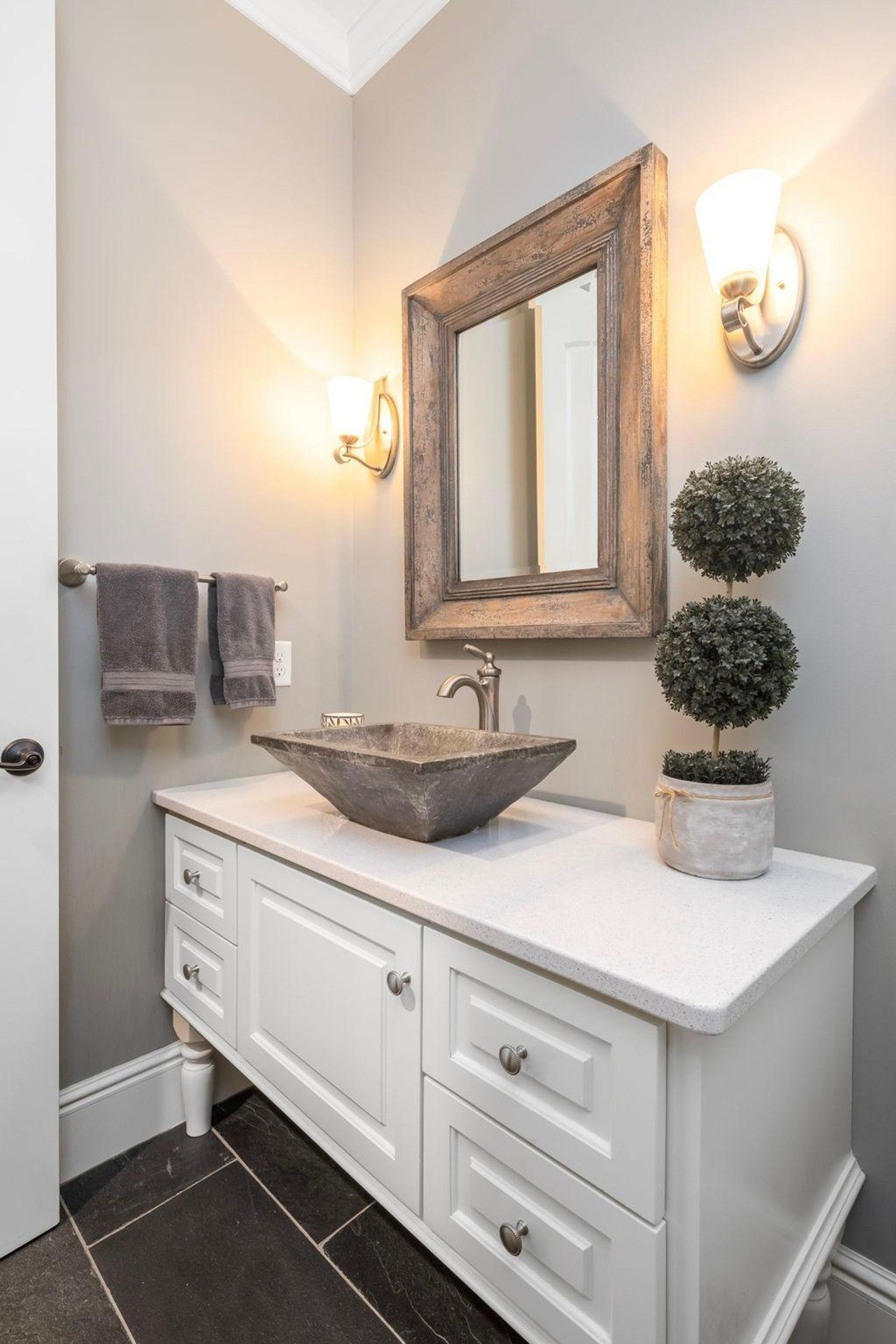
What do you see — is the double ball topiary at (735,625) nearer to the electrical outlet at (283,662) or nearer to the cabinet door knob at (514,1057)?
the cabinet door knob at (514,1057)

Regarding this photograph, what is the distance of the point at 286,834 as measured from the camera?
1.12m

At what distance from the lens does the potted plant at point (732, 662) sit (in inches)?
35.2

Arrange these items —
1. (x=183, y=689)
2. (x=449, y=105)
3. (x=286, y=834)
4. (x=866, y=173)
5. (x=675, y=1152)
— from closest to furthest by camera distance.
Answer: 1. (x=675, y=1152)
2. (x=866, y=173)
3. (x=286, y=834)
4. (x=183, y=689)
5. (x=449, y=105)

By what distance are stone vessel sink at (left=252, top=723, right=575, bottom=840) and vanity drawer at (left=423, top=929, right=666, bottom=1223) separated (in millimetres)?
201

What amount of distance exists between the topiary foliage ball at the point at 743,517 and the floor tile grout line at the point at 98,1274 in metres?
1.47

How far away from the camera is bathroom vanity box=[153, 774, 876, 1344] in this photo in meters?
0.65

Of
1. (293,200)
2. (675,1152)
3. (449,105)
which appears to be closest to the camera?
(675,1152)

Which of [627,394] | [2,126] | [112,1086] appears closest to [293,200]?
[2,126]

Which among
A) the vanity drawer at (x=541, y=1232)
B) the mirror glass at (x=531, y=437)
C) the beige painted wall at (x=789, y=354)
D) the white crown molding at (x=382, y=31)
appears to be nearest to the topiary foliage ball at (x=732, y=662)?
the beige painted wall at (x=789, y=354)

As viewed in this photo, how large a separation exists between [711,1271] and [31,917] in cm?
115

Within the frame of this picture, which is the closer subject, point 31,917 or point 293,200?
point 31,917

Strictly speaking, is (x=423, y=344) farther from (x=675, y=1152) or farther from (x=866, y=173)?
(x=675, y=1152)

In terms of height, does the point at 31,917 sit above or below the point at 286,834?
below

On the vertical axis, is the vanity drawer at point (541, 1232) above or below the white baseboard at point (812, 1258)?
above
